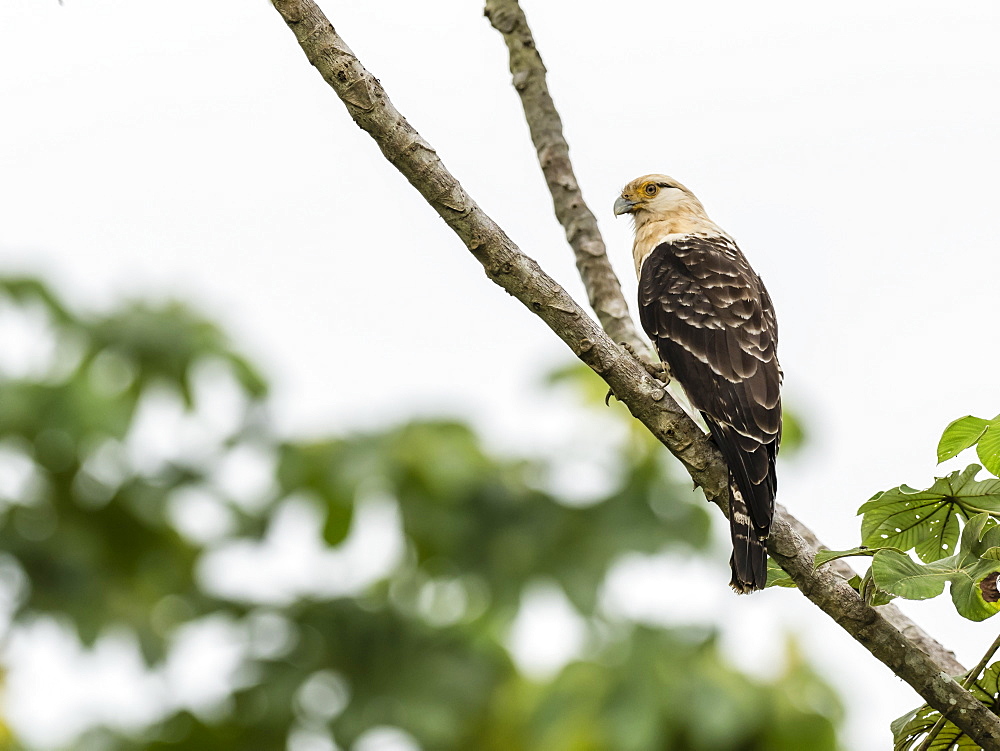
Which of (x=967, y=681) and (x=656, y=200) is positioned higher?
(x=656, y=200)

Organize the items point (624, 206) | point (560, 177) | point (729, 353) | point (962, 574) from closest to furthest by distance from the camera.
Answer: point (962, 574) < point (729, 353) < point (560, 177) < point (624, 206)

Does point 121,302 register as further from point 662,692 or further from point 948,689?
point 948,689

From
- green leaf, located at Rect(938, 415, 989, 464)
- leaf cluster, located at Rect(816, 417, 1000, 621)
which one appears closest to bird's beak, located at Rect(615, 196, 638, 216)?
leaf cluster, located at Rect(816, 417, 1000, 621)

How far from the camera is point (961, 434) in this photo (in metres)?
2.60

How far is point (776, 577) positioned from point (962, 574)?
3.05 ft

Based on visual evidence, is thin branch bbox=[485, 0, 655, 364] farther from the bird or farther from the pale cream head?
the pale cream head

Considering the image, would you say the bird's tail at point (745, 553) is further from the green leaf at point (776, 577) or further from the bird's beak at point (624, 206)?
the bird's beak at point (624, 206)

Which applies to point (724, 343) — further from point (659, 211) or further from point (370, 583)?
point (370, 583)

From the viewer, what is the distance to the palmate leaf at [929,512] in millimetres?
2740

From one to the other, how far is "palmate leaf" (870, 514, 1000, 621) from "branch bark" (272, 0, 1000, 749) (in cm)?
26

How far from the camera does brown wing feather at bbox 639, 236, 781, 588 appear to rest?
12.9ft

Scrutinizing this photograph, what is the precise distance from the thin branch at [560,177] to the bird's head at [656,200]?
1658 mm

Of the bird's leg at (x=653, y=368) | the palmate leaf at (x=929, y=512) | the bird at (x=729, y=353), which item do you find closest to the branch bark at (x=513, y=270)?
the palmate leaf at (x=929, y=512)

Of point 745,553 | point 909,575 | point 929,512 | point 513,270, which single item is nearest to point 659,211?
point 745,553
